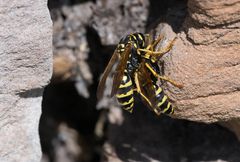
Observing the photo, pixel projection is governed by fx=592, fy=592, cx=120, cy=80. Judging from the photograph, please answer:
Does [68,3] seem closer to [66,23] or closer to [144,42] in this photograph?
[66,23]

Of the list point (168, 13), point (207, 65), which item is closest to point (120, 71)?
point (168, 13)

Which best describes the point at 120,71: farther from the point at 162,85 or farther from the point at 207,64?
the point at 207,64

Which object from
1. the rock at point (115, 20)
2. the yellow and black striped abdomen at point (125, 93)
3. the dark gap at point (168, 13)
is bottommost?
the yellow and black striped abdomen at point (125, 93)

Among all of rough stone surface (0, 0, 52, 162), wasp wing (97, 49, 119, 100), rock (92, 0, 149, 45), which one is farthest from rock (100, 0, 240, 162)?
rough stone surface (0, 0, 52, 162)

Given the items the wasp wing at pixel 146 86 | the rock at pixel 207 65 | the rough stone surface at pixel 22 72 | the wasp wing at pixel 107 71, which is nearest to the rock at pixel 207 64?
the rock at pixel 207 65

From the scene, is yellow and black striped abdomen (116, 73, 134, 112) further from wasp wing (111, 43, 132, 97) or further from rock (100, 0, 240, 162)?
rock (100, 0, 240, 162)

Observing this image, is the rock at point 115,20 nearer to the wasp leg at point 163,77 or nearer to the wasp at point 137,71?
the wasp at point 137,71
